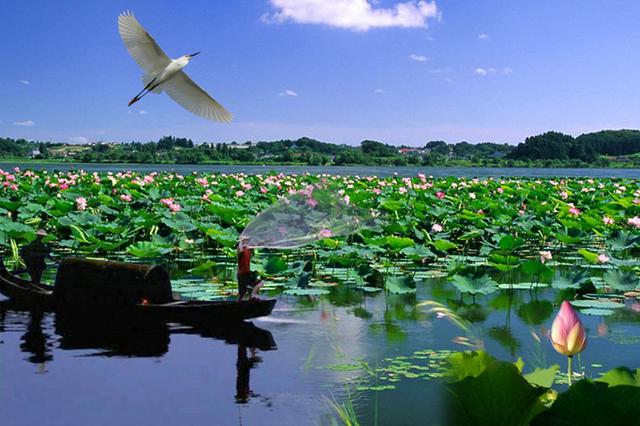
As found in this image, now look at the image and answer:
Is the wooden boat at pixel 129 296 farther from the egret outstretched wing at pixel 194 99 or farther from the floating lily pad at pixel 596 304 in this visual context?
the egret outstretched wing at pixel 194 99

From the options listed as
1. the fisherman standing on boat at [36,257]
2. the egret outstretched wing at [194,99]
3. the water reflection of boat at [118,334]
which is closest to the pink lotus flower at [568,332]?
the water reflection of boat at [118,334]

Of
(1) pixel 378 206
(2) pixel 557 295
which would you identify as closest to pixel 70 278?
(2) pixel 557 295

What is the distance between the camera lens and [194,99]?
10.1 meters

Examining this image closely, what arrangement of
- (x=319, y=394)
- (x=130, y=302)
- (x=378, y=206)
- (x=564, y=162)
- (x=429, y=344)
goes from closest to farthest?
(x=319, y=394) → (x=429, y=344) → (x=130, y=302) → (x=378, y=206) → (x=564, y=162)

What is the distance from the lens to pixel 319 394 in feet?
13.7

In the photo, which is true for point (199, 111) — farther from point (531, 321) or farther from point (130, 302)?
point (531, 321)

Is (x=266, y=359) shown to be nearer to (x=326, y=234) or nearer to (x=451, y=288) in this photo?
(x=326, y=234)

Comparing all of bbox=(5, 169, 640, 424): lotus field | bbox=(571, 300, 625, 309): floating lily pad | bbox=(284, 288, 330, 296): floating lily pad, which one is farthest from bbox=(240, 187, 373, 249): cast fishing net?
bbox=(571, 300, 625, 309): floating lily pad

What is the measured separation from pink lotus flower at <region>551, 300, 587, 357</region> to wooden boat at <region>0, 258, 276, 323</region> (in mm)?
3817

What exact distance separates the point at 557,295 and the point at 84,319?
454cm

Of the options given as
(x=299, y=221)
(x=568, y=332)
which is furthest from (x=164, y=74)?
(x=568, y=332)

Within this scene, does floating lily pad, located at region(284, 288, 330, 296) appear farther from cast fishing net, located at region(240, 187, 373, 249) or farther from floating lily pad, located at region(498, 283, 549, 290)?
floating lily pad, located at region(498, 283, 549, 290)

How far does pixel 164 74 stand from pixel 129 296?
14.2 ft

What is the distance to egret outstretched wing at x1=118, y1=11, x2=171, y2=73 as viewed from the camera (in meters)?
9.30
